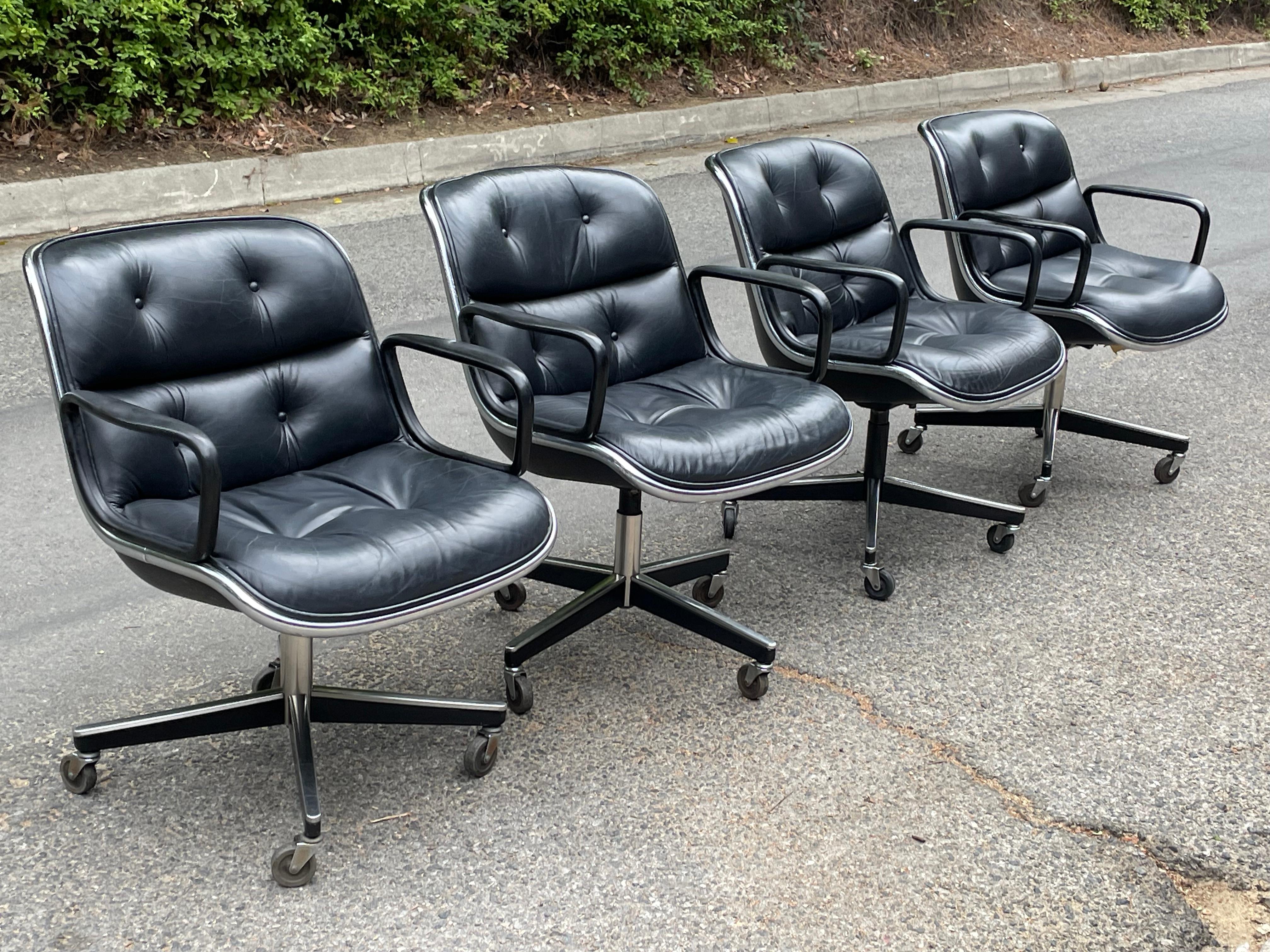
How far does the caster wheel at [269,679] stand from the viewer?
2.91 metres

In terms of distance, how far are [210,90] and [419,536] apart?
6213mm

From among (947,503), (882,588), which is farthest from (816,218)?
(882,588)

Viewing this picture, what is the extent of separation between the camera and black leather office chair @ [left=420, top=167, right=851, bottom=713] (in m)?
2.89

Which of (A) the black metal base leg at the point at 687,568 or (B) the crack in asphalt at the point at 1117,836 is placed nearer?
(B) the crack in asphalt at the point at 1117,836

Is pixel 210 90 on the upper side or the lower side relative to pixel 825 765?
upper

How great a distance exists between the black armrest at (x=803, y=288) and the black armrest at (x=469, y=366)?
66 centimetres

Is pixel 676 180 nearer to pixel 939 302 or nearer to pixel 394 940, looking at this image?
pixel 939 302

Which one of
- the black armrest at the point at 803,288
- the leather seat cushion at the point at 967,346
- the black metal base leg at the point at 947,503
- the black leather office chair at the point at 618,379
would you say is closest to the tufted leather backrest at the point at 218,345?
the black leather office chair at the point at 618,379

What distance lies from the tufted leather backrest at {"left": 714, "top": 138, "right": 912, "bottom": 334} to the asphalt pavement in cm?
65

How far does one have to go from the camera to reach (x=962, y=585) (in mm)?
3609

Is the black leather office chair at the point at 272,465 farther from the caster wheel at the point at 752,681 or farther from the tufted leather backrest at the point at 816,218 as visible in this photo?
the tufted leather backrest at the point at 816,218

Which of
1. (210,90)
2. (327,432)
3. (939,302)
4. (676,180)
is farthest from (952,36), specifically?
(327,432)

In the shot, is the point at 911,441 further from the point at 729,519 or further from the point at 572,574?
the point at 572,574

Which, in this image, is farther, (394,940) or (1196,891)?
(1196,891)
